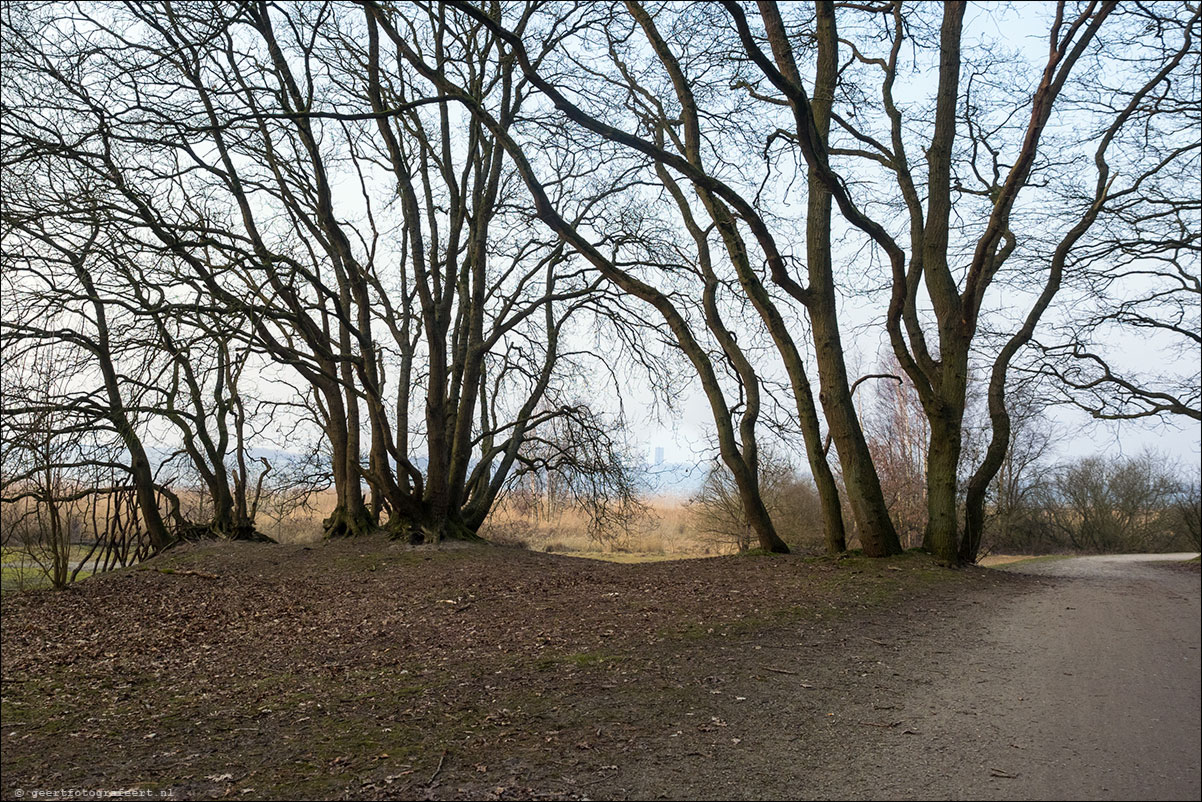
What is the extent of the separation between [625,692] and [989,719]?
5.94 feet

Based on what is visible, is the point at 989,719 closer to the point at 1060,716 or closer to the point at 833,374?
the point at 1060,716

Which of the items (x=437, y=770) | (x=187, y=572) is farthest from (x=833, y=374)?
(x=187, y=572)

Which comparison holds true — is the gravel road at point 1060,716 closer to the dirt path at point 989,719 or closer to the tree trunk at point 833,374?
the dirt path at point 989,719

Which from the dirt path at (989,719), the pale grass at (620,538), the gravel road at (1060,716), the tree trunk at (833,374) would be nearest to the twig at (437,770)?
the dirt path at (989,719)

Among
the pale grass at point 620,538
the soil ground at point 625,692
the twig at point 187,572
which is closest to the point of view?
the soil ground at point 625,692

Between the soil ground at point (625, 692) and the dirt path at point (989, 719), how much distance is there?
0.02 metres

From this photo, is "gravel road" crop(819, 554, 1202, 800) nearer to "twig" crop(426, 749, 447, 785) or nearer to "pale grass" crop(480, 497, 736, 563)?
"twig" crop(426, 749, 447, 785)

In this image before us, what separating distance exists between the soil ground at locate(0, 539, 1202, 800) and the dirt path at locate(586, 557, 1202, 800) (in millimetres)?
16

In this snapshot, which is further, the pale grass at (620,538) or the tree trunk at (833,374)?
the pale grass at (620,538)

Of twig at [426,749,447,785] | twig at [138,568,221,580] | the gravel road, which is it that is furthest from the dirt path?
twig at [138,568,221,580]

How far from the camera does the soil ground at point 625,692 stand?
3158 mm

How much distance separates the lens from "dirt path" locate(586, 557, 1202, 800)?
2.96 metres

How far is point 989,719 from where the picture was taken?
12.2ft

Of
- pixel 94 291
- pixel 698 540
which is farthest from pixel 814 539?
pixel 94 291
